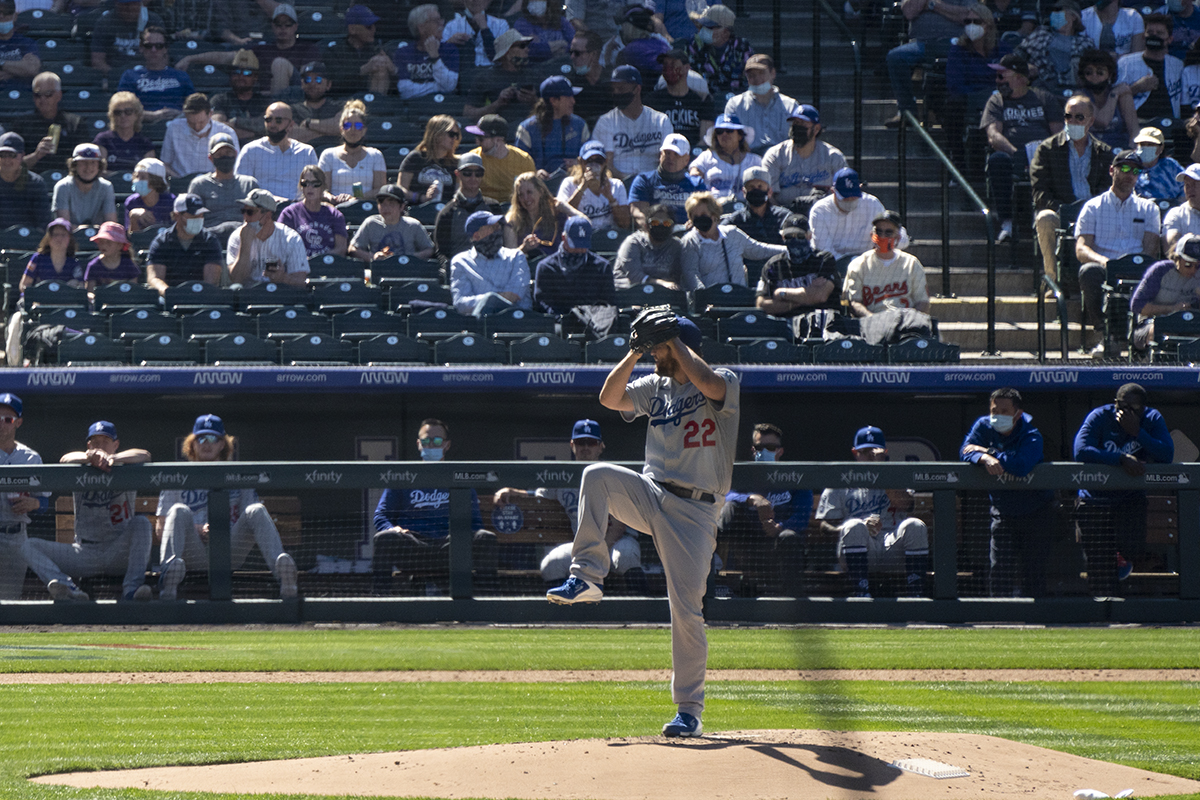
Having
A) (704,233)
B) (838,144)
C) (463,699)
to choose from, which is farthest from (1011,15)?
(463,699)

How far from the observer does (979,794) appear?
15.6 feet

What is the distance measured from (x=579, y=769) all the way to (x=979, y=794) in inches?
52.4

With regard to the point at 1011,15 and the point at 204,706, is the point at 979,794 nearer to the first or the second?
the point at 204,706

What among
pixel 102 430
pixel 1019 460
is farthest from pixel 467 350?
pixel 1019 460

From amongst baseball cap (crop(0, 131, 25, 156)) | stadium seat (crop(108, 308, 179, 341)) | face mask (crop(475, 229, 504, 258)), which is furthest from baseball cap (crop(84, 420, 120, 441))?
baseball cap (crop(0, 131, 25, 156))

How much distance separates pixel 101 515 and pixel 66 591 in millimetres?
552

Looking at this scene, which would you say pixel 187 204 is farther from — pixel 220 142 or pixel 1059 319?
pixel 1059 319

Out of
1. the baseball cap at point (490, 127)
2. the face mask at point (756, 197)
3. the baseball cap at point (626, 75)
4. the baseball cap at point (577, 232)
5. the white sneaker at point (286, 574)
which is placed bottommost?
the white sneaker at point (286, 574)

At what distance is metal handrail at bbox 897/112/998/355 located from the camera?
36.7ft

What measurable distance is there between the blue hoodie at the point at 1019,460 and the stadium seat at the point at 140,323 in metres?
5.63

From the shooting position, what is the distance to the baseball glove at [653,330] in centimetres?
509

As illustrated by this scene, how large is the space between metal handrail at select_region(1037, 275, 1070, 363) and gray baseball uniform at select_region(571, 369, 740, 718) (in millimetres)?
5973

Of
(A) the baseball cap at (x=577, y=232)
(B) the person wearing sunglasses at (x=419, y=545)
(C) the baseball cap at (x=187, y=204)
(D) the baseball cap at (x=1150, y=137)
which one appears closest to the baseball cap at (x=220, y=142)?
(C) the baseball cap at (x=187, y=204)

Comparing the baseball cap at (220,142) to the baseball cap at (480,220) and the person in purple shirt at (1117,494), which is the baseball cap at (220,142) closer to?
the baseball cap at (480,220)
